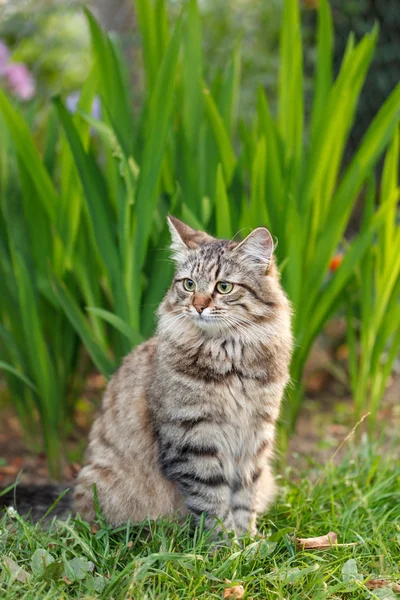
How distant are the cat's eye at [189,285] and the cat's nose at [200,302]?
0.07 m

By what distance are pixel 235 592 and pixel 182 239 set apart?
1.10m

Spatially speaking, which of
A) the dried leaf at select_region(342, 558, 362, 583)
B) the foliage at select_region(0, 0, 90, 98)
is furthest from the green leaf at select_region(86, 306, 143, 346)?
the foliage at select_region(0, 0, 90, 98)

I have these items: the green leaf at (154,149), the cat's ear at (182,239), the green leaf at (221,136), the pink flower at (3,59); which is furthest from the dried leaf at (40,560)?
the pink flower at (3,59)

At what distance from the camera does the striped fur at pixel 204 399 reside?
2215 mm

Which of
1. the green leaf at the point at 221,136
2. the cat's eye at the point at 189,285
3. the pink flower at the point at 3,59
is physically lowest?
the cat's eye at the point at 189,285

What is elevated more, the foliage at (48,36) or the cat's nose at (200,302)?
the foliage at (48,36)

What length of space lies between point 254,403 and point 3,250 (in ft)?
4.48

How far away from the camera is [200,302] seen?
218 centimetres

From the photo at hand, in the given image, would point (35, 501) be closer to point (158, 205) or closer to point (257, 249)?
point (257, 249)

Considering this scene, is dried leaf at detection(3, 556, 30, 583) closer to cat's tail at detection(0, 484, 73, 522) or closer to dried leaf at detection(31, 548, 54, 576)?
dried leaf at detection(31, 548, 54, 576)

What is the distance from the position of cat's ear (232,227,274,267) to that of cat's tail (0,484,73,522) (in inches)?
39.9

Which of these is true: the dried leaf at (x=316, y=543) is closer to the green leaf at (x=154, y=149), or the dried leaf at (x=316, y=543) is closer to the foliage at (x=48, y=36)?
the green leaf at (x=154, y=149)

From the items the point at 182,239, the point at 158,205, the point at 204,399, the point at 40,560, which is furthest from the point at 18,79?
the point at 40,560

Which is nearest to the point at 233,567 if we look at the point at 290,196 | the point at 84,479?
the point at 84,479
